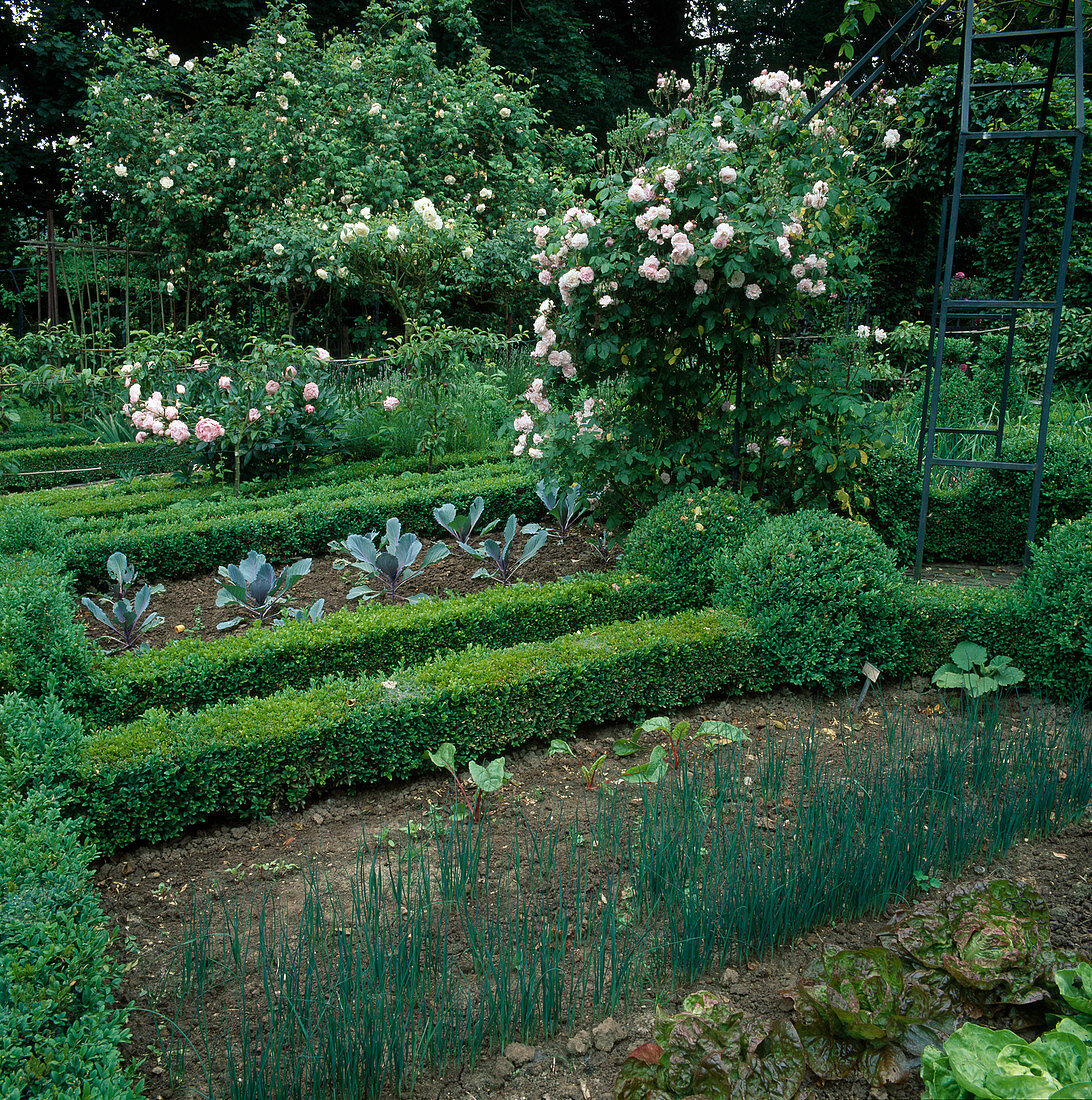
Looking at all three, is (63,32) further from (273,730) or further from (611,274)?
(273,730)

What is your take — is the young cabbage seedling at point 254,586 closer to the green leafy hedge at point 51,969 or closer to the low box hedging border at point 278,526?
the low box hedging border at point 278,526

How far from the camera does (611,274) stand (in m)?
4.23

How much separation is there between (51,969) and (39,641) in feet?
5.46

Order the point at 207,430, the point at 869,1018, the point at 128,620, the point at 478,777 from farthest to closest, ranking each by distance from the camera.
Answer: the point at 207,430 < the point at 128,620 < the point at 478,777 < the point at 869,1018

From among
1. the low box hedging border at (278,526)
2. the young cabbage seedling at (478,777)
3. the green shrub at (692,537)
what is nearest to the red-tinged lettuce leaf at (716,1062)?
the young cabbage seedling at (478,777)

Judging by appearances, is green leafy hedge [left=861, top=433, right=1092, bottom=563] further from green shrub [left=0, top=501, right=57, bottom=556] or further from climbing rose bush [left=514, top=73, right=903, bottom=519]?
green shrub [left=0, top=501, right=57, bottom=556]

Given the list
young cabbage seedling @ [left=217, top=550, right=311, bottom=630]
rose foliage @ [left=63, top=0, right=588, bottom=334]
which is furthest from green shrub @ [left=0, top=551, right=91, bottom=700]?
rose foliage @ [left=63, top=0, right=588, bottom=334]

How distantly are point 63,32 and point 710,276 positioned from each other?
1477 centimetres

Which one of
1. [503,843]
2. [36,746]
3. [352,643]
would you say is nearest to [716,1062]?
[503,843]

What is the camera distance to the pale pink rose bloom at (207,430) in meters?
5.77

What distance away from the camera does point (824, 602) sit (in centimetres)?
354

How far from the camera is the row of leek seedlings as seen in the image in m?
1.77

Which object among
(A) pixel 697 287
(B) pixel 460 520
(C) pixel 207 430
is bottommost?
(B) pixel 460 520

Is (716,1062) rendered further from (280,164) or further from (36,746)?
(280,164)
